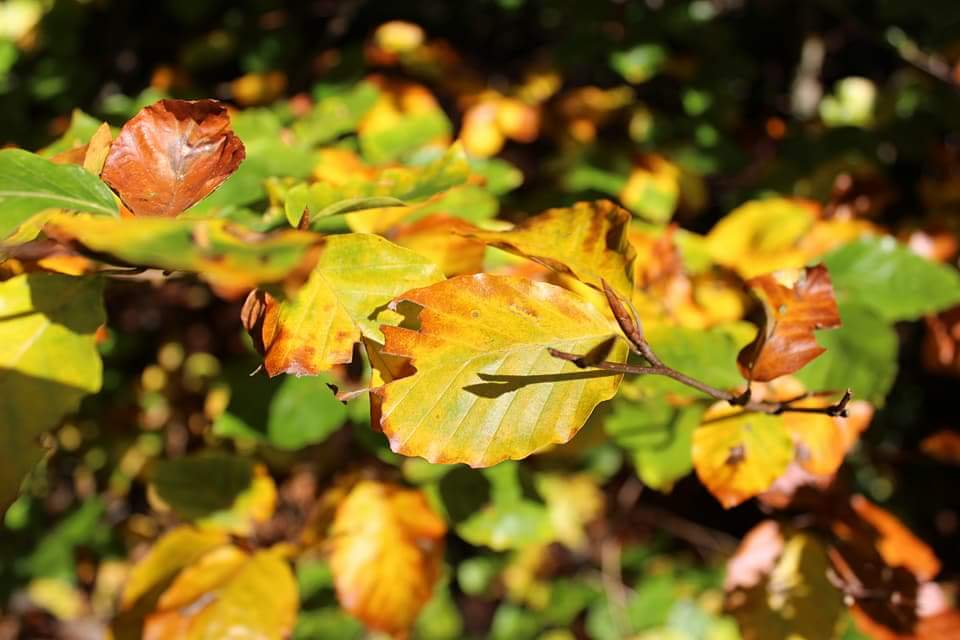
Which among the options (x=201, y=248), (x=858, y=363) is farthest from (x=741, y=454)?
(x=201, y=248)

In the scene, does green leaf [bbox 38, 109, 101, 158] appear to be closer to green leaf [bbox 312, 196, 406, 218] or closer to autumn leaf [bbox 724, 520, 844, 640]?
green leaf [bbox 312, 196, 406, 218]

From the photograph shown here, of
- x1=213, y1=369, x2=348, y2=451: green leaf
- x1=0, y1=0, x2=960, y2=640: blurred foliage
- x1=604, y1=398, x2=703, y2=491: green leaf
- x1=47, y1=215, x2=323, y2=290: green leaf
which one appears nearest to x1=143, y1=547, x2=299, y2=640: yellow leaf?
x1=0, y1=0, x2=960, y2=640: blurred foliage

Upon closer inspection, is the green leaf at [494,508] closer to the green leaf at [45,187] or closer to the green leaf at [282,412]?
the green leaf at [282,412]

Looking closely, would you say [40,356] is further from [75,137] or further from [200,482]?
[200,482]

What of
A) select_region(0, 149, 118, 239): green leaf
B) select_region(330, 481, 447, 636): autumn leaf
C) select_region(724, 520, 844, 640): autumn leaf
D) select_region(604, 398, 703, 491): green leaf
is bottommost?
select_region(330, 481, 447, 636): autumn leaf

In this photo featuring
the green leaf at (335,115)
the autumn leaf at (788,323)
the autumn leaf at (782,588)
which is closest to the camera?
the autumn leaf at (788,323)

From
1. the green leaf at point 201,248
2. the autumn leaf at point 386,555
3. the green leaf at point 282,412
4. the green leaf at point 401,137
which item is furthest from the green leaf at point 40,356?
the green leaf at point 401,137
